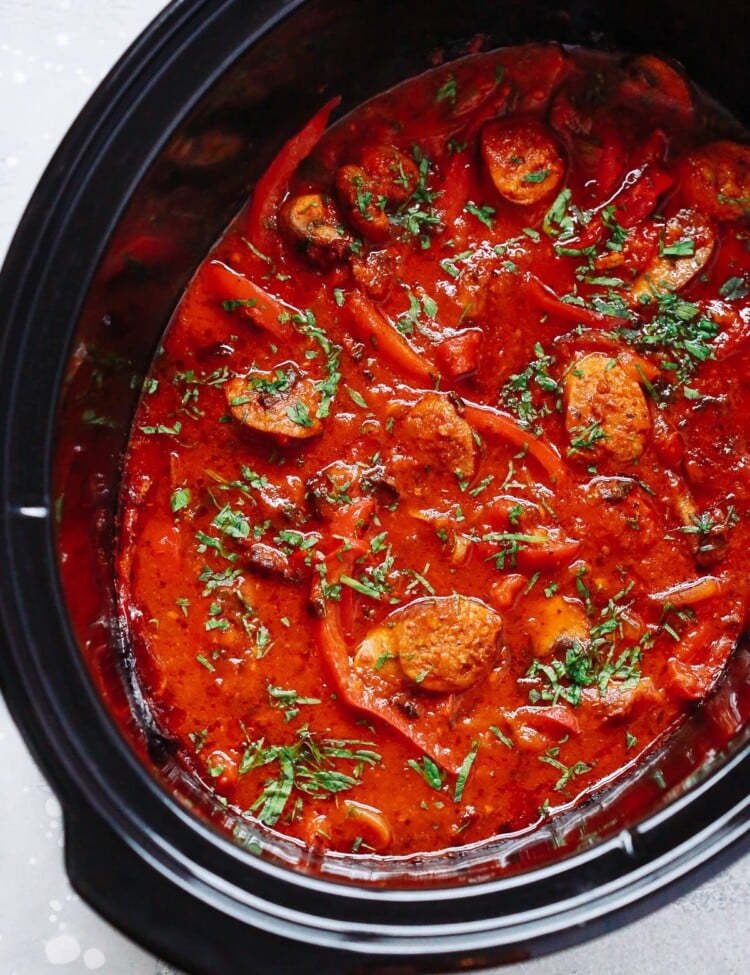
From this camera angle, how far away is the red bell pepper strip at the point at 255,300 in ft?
11.6

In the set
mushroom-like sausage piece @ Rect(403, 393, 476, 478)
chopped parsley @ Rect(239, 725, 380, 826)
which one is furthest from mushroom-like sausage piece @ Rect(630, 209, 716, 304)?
chopped parsley @ Rect(239, 725, 380, 826)

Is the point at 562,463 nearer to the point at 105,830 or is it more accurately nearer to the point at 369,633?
the point at 369,633

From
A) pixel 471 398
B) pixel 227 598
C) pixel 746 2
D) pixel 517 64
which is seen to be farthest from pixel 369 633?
pixel 746 2

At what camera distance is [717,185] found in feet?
12.2

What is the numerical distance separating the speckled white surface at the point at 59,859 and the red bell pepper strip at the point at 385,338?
115 centimetres

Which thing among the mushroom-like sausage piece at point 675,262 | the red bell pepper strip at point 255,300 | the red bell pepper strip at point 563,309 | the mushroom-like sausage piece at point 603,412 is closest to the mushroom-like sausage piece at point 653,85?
the mushroom-like sausage piece at point 675,262

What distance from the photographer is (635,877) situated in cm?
309

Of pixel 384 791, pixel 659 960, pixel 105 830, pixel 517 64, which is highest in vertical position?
pixel 517 64

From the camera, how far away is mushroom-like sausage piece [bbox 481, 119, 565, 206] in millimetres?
3586

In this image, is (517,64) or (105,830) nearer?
(105,830)

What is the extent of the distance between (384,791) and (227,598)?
812 mm

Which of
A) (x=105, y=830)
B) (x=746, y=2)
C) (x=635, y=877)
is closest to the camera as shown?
(x=105, y=830)

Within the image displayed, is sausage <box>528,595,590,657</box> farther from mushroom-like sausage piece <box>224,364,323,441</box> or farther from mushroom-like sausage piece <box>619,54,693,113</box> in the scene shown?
mushroom-like sausage piece <box>619,54,693,113</box>

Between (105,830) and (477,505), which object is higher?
(477,505)
